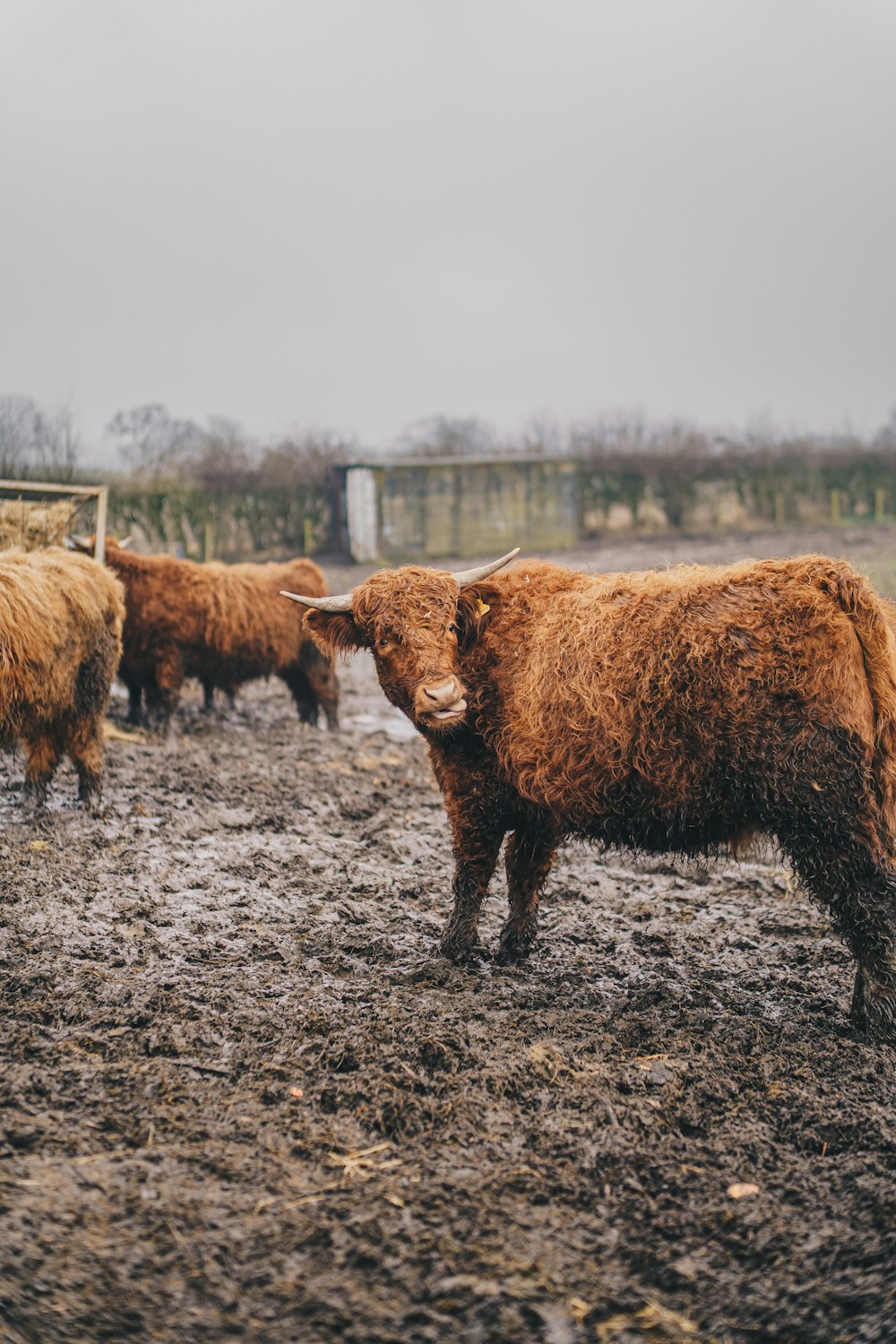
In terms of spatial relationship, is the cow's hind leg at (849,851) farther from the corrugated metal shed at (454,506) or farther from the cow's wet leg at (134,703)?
the corrugated metal shed at (454,506)

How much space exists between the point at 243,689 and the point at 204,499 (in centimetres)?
965

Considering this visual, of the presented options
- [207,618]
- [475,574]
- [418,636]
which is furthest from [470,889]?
[207,618]

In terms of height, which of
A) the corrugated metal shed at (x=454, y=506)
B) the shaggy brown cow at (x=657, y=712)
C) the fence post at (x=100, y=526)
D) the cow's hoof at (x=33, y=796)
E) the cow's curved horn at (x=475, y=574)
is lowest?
the cow's hoof at (x=33, y=796)

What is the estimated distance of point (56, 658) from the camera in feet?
19.7

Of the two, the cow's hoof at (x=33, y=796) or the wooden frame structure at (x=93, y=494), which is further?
the wooden frame structure at (x=93, y=494)

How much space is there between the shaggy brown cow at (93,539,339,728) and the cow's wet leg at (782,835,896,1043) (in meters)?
6.83

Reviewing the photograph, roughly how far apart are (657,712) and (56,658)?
401cm

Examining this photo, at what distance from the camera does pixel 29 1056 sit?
3211mm

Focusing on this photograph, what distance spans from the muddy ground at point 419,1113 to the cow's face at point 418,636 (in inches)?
44.1

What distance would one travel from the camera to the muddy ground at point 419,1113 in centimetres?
215

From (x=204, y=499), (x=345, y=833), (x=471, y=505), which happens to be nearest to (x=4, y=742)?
(x=345, y=833)

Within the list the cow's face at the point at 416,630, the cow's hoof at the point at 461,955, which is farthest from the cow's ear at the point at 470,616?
the cow's hoof at the point at 461,955

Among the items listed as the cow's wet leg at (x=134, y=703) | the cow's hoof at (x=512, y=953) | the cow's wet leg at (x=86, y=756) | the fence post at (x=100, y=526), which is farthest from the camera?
the cow's wet leg at (x=134, y=703)

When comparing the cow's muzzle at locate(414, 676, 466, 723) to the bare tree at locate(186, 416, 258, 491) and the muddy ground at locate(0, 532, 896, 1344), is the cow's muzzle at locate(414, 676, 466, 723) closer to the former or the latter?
the muddy ground at locate(0, 532, 896, 1344)
